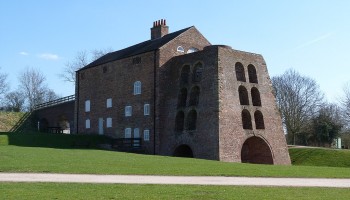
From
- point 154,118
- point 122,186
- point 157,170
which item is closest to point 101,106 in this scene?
point 154,118

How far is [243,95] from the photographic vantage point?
3600 centimetres

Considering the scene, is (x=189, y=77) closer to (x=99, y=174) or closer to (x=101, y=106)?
(x=101, y=106)

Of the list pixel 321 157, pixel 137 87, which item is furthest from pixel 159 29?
pixel 321 157

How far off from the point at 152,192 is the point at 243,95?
24.5 m

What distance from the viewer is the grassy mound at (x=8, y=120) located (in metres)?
54.3

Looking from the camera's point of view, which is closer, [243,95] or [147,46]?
[243,95]

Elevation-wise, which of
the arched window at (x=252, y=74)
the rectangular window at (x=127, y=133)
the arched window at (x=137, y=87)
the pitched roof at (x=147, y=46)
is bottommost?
the rectangular window at (x=127, y=133)

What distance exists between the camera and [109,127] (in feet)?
141

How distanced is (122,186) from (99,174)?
396cm

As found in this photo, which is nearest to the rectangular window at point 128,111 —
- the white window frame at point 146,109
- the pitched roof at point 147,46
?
the white window frame at point 146,109

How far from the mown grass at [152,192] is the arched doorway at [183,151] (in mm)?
21727

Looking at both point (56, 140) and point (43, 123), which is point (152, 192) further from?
point (43, 123)

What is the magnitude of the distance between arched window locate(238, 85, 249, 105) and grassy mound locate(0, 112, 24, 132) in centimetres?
3204

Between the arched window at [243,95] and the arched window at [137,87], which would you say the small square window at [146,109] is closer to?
the arched window at [137,87]
